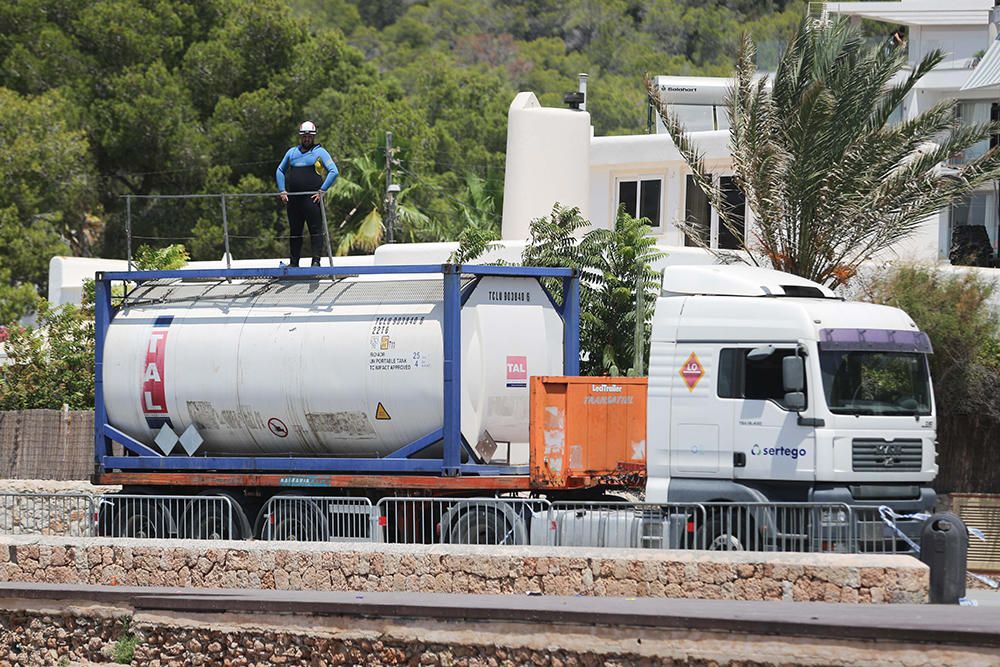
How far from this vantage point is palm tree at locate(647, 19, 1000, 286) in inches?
846

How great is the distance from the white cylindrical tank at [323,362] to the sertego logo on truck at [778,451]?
3069 millimetres

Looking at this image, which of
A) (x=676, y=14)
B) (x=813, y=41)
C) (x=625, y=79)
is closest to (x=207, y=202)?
(x=813, y=41)

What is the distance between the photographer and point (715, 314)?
1497 cm

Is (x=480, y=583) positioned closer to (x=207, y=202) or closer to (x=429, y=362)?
(x=429, y=362)

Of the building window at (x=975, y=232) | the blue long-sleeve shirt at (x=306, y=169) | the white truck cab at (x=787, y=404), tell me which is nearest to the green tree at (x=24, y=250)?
the blue long-sleeve shirt at (x=306, y=169)

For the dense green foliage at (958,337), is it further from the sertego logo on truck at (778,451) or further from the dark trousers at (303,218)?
the dark trousers at (303,218)

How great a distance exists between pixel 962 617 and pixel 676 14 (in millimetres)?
119157

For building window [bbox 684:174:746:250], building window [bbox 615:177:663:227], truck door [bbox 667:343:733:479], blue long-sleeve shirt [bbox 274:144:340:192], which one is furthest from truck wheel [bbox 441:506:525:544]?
building window [bbox 615:177:663:227]

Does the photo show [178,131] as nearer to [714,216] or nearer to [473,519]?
[714,216]

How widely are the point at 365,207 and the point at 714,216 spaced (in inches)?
759

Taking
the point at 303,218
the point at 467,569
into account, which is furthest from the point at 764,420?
the point at 303,218

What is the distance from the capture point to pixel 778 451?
14539mm

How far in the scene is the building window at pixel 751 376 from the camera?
1461cm

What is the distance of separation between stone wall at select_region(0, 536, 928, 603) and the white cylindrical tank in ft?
9.73
